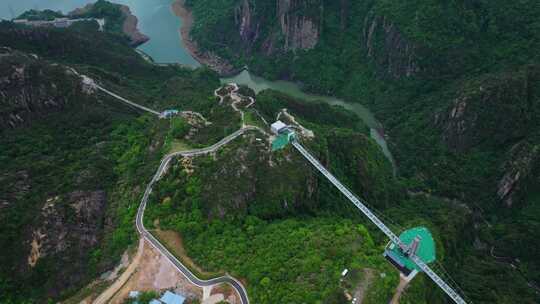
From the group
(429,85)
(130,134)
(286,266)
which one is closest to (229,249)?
(286,266)

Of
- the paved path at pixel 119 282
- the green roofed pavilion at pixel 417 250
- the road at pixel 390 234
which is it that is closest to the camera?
the paved path at pixel 119 282

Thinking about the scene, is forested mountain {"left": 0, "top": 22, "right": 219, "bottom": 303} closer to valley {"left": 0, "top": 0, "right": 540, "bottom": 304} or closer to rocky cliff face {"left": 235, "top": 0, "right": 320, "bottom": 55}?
valley {"left": 0, "top": 0, "right": 540, "bottom": 304}

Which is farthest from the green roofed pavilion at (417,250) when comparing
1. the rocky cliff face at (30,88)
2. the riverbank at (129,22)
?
the riverbank at (129,22)

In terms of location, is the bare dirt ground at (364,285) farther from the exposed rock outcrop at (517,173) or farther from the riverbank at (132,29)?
the riverbank at (132,29)

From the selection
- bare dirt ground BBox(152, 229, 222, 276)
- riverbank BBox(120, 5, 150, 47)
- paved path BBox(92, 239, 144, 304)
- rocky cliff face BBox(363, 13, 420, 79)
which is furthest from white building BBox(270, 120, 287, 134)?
riverbank BBox(120, 5, 150, 47)

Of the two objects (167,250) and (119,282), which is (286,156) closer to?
(167,250)
